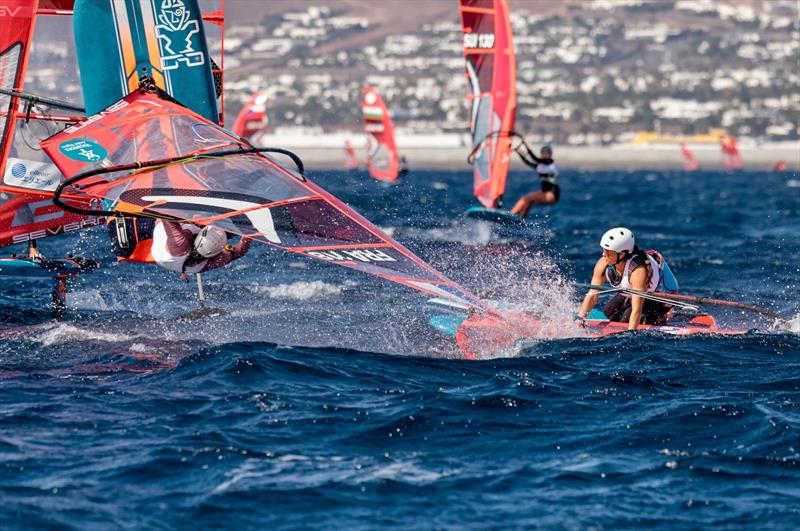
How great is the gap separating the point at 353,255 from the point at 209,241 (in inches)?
84.4

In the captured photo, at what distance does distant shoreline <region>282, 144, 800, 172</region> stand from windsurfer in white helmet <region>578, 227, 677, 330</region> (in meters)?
107

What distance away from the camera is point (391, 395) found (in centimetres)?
1059

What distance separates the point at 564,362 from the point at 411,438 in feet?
9.82

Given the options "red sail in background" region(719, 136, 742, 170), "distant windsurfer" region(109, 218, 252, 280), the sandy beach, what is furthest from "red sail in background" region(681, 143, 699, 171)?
"distant windsurfer" region(109, 218, 252, 280)

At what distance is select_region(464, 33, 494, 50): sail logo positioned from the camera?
26.2 meters

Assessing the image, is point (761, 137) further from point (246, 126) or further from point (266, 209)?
point (266, 209)

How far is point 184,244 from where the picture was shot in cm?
1333

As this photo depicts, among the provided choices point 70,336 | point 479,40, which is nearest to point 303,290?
point 70,336

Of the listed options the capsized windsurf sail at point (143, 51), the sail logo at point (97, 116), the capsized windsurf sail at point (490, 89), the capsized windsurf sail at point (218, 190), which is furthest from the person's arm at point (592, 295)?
the capsized windsurf sail at point (490, 89)

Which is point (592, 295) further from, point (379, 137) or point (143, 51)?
point (379, 137)

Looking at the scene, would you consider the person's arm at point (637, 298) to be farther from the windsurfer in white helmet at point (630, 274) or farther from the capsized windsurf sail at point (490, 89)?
the capsized windsurf sail at point (490, 89)

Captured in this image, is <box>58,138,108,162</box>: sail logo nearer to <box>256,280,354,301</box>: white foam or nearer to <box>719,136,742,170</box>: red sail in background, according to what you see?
<box>256,280,354,301</box>: white foam

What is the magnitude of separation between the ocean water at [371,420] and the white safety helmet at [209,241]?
85 centimetres

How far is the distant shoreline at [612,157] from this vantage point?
4961 inches
